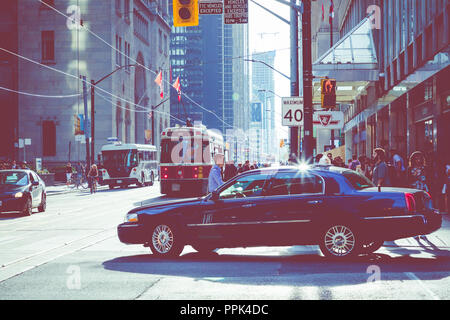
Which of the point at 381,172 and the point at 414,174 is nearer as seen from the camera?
the point at 381,172

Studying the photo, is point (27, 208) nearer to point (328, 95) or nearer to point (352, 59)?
point (328, 95)

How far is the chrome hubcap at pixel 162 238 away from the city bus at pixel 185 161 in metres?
19.1

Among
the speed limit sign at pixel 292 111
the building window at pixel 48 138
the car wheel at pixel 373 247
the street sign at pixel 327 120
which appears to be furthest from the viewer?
the building window at pixel 48 138

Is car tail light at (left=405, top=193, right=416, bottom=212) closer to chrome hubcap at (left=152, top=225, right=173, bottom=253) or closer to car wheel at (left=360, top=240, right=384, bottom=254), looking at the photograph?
car wheel at (left=360, top=240, right=384, bottom=254)

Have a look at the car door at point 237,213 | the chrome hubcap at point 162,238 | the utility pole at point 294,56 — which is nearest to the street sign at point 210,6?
the utility pole at point 294,56

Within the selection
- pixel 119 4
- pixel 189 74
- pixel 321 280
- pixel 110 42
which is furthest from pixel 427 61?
pixel 189 74

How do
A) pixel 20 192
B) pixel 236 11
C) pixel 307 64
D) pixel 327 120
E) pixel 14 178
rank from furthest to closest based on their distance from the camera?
pixel 14 178 → pixel 20 192 → pixel 327 120 → pixel 236 11 → pixel 307 64

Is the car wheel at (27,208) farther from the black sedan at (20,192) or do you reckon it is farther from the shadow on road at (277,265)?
the shadow on road at (277,265)

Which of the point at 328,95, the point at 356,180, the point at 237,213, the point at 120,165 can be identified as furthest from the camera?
the point at 120,165

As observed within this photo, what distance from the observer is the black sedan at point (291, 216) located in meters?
10.4

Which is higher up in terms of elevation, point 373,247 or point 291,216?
point 291,216

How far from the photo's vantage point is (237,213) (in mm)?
10812

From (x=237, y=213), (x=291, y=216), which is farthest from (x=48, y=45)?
(x=291, y=216)

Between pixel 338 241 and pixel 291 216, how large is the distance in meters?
0.82
